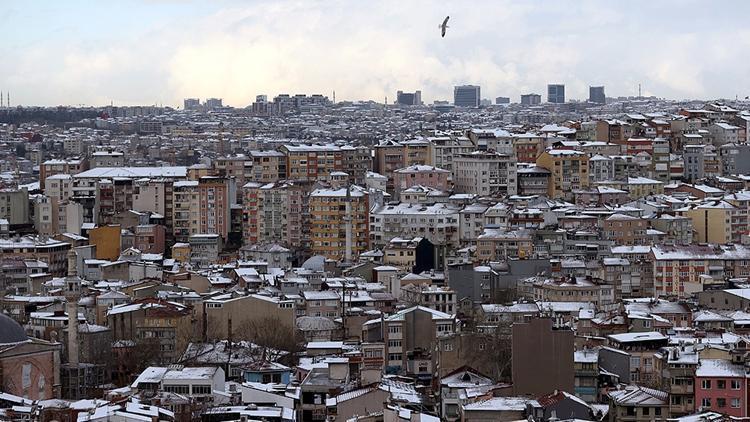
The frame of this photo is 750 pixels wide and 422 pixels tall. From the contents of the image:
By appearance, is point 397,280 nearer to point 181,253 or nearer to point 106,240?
point 181,253

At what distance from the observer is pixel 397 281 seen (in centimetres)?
2617

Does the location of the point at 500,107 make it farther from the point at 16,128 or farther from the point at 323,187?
the point at 323,187

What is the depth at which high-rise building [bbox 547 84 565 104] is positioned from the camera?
97750 mm

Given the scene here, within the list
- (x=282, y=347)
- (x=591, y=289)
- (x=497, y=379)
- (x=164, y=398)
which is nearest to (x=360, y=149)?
(x=591, y=289)

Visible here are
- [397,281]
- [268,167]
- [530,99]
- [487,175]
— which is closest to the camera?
[397,281]

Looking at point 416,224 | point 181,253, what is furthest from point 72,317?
point 416,224

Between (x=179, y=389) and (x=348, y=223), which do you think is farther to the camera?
(x=348, y=223)

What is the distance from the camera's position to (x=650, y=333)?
19.3 meters

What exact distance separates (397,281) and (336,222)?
616cm

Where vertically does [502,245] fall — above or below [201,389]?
above

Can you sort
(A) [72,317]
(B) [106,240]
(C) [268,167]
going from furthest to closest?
(C) [268,167], (B) [106,240], (A) [72,317]

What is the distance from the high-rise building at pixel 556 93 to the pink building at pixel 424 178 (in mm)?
60983

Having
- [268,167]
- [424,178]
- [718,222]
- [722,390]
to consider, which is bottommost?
[722,390]

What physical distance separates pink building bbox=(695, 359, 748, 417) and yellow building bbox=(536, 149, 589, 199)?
20602 millimetres
